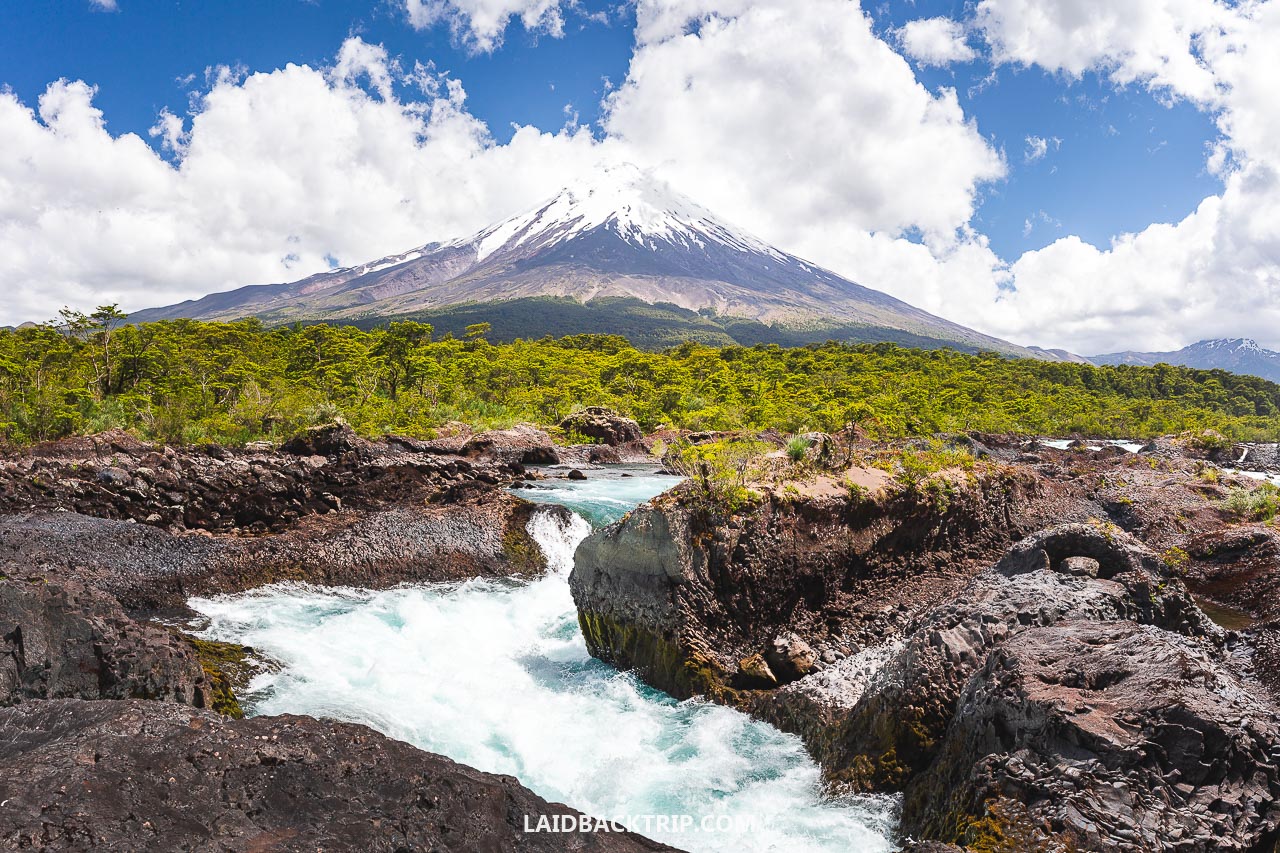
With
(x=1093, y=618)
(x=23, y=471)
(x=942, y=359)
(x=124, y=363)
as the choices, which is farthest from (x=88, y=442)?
(x=942, y=359)

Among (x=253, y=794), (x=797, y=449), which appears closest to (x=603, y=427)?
(x=797, y=449)

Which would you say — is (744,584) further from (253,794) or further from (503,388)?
(503,388)

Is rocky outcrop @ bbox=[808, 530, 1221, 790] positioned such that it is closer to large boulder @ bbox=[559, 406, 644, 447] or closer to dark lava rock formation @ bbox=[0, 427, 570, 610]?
dark lava rock formation @ bbox=[0, 427, 570, 610]

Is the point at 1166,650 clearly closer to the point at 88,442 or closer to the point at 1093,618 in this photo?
the point at 1093,618

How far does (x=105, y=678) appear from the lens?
222 inches

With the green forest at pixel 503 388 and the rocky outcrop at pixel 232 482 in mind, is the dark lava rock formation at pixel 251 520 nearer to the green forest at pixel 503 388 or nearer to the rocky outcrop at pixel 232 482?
the rocky outcrop at pixel 232 482

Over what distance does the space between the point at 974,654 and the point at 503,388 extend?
44.6m

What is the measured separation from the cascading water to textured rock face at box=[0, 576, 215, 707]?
71.4 inches

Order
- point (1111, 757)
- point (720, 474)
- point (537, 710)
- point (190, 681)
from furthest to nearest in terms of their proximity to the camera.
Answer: point (720, 474) → point (537, 710) → point (190, 681) → point (1111, 757)

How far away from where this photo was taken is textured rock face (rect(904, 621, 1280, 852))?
144 inches

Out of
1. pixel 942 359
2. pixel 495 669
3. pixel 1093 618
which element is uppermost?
pixel 942 359

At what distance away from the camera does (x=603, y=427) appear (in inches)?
1433

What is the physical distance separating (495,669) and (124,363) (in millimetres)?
31465

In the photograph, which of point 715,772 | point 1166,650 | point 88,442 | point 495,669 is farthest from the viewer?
point 88,442
